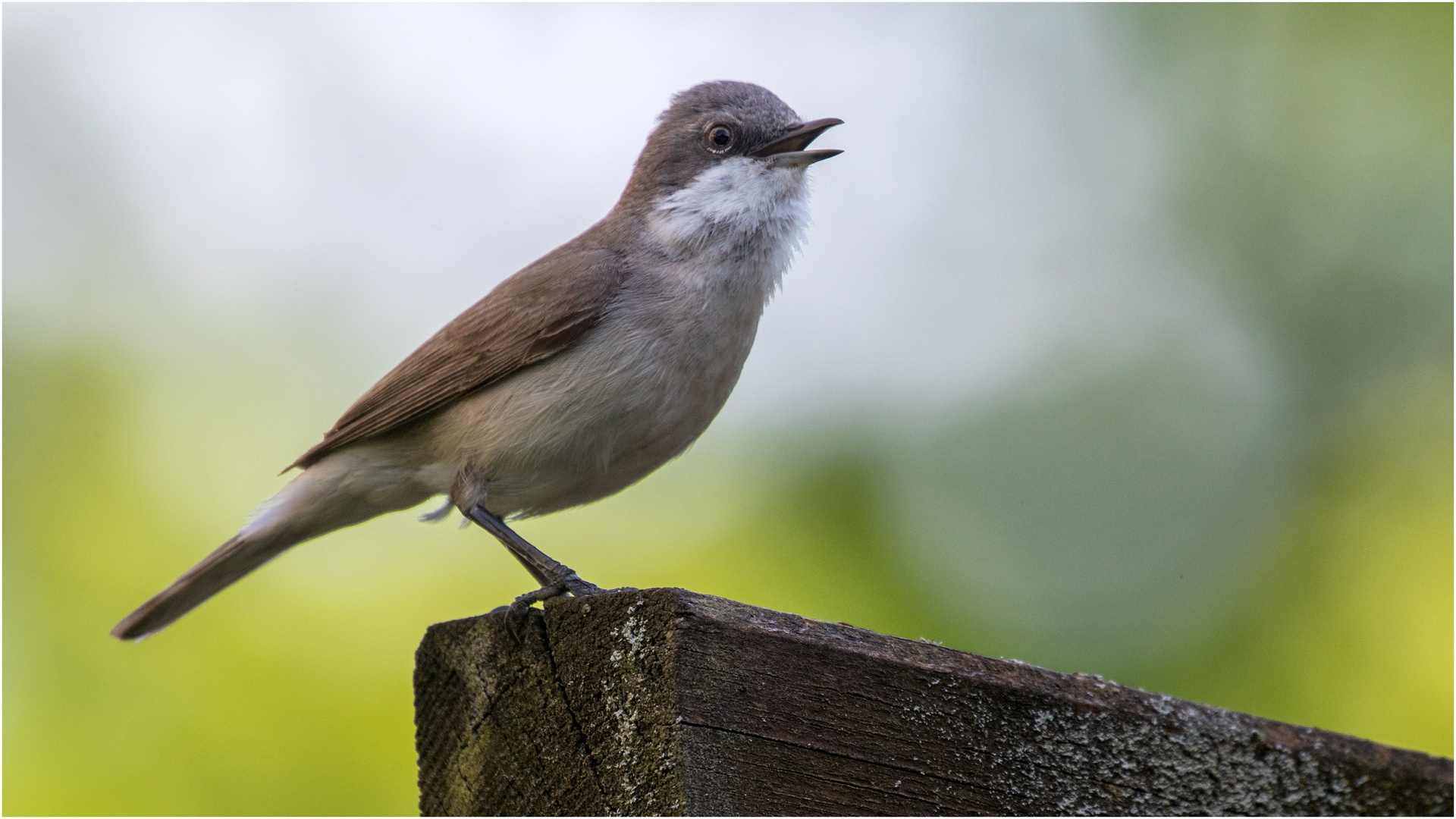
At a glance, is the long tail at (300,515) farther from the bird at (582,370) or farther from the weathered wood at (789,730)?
the weathered wood at (789,730)

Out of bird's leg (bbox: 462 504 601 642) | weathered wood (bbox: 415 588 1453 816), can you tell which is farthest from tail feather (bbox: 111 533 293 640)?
weathered wood (bbox: 415 588 1453 816)

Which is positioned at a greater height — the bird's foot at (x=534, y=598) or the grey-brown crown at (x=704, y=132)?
the grey-brown crown at (x=704, y=132)

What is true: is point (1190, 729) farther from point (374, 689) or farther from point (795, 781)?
point (374, 689)

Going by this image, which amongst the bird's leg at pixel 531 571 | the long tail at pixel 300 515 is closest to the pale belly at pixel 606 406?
the bird's leg at pixel 531 571

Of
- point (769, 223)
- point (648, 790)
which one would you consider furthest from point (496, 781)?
point (769, 223)

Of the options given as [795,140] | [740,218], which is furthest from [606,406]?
[795,140]

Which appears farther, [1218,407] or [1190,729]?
[1218,407]

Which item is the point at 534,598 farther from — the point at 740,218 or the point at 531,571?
the point at 740,218
